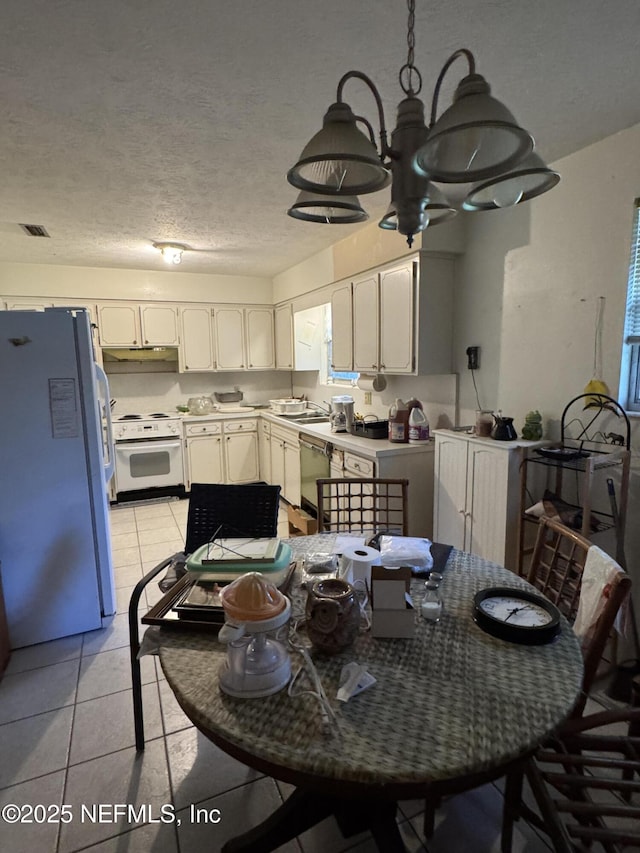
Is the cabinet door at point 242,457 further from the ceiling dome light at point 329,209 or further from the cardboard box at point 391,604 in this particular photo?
the cardboard box at point 391,604

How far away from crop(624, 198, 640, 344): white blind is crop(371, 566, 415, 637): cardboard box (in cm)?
173

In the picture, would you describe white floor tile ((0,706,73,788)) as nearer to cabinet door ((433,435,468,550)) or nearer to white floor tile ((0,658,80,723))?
white floor tile ((0,658,80,723))

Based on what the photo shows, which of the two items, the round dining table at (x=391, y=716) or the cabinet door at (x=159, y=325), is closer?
the round dining table at (x=391, y=716)

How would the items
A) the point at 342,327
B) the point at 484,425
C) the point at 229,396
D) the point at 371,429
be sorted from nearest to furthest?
1. the point at 484,425
2. the point at 371,429
3. the point at 342,327
4. the point at 229,396

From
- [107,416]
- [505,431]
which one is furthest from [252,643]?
[107,416]

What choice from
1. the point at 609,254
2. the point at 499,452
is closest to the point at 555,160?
the point at 609,254

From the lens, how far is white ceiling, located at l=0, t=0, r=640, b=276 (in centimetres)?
131

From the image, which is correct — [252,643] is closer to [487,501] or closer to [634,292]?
[487,501]

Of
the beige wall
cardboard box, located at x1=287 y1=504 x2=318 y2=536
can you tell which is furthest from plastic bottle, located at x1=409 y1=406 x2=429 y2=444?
the beige wall

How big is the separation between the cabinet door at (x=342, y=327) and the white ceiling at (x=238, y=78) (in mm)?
1022

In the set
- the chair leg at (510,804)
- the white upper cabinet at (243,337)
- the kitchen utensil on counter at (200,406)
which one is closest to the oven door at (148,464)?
the kitchen utensil on counter at (200,406)

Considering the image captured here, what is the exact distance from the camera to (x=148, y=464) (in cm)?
468

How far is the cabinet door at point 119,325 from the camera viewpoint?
4.60 meters

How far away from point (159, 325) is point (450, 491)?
369 centimetres
